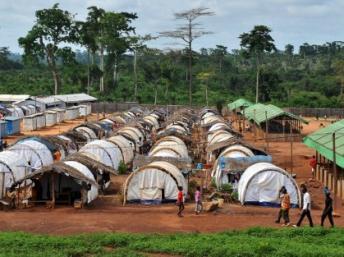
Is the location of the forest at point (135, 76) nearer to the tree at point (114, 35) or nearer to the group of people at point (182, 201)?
the tree at point (114, 35)

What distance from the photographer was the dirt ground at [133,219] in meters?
20.9

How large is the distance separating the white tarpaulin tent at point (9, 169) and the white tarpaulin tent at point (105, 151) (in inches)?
192

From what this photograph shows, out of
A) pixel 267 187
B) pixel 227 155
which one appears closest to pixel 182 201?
pixel 267 187

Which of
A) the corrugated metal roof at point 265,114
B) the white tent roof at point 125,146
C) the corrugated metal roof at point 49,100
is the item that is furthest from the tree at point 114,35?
the white tent roof at point 125,146

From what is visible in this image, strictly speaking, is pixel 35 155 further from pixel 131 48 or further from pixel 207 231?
pixel 131 48

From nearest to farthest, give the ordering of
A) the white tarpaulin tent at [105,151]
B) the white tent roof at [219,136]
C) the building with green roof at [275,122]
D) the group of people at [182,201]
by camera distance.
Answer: the group of people at [182,201] < the white tarpaulin tent at [105,151] < the white tent roof at [219,136] < the building with green roof at [275,122]

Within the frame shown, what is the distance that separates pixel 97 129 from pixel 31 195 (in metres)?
19.7

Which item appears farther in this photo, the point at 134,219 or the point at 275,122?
the point at 275,122

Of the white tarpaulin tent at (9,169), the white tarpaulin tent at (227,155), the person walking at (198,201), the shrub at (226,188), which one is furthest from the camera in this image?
the white tarpaulin tent at (227,155)

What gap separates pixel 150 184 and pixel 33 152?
890cm

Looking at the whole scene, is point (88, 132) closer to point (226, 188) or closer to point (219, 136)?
point (219, 136)

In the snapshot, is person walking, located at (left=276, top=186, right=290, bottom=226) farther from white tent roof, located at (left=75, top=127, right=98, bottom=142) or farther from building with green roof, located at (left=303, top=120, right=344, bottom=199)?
white tent roof, located at (left=75, top=127, right=98, bottom=142)

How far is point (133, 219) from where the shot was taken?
22391 millimetres

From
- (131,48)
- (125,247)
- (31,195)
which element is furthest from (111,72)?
(125,247)
